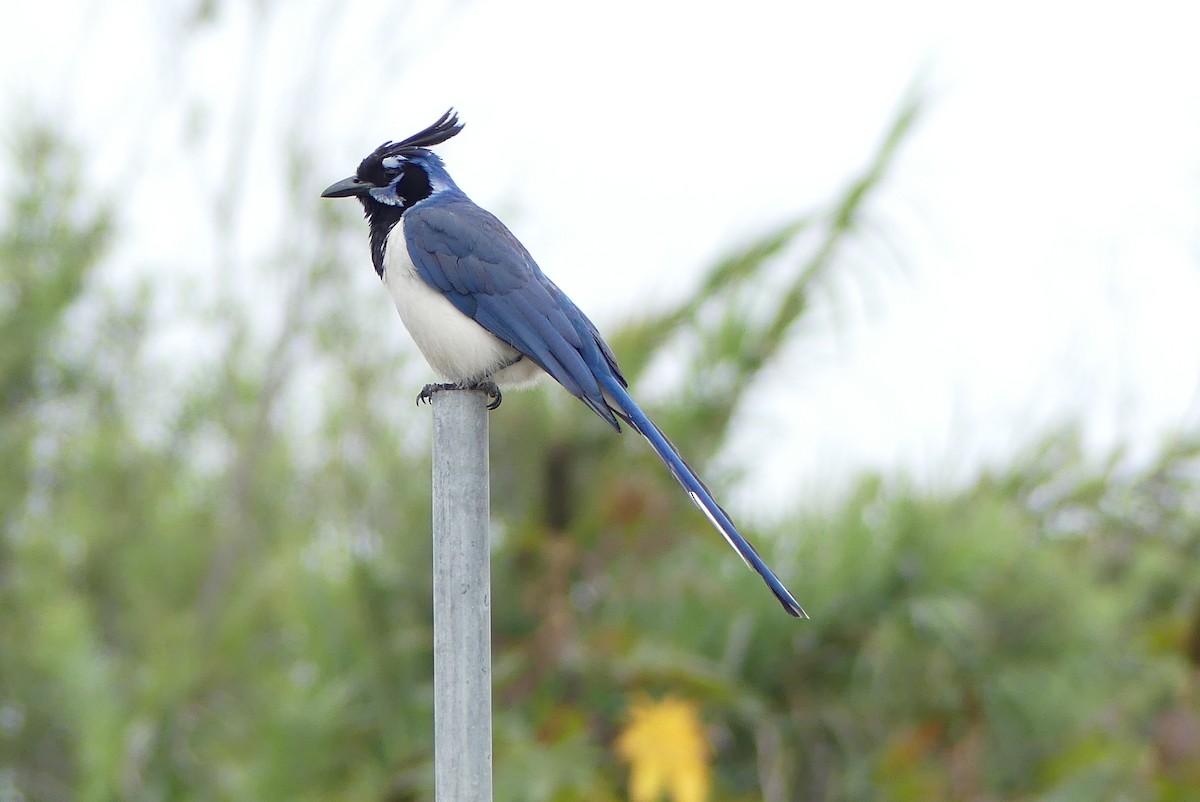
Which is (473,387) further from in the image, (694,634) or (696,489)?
(694,634)

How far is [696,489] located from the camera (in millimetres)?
2607

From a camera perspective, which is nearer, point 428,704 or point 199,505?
point 428,704

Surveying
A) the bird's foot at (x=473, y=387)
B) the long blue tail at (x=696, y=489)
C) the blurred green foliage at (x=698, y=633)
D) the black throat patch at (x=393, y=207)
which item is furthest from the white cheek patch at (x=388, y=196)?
the blurred green foliage at (x=698, y=633)

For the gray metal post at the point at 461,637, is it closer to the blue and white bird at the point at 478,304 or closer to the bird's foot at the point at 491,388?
the blue and white bird at the point at 478,304

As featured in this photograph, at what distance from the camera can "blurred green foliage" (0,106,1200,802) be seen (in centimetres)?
497

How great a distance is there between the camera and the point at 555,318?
9.83 ft

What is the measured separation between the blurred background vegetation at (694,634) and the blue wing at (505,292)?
1971 mm

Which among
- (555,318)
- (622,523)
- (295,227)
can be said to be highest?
(295,227)

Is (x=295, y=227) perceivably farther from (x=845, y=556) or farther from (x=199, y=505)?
(x=845, y=556)

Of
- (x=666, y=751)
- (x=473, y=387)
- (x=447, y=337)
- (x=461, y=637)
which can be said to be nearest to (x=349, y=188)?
(x=447, y=337)

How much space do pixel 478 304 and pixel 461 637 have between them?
3.78 ft

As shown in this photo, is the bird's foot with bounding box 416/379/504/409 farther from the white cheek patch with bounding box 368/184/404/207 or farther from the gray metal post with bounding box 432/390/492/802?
the gray metal post with bounding box 432/390/492/802

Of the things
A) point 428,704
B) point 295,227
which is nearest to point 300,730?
point 428,704

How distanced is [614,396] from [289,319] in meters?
4.45
